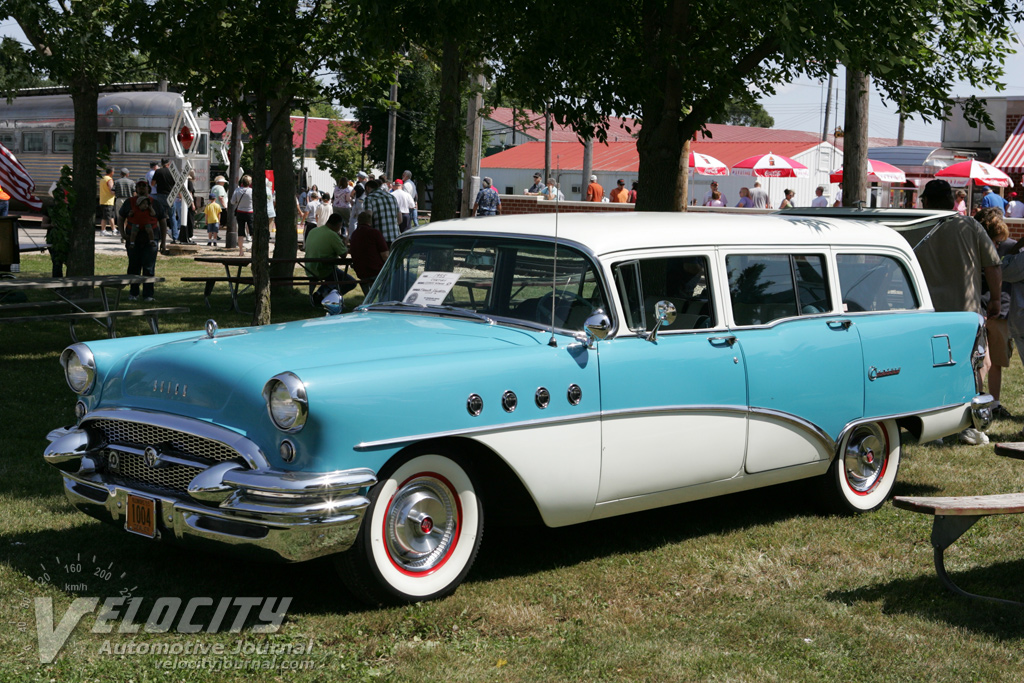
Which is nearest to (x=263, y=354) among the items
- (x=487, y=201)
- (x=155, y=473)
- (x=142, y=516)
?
(x=155, y=473)

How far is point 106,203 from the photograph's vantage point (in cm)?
2928

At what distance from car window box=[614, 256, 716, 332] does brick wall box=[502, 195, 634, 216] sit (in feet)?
55.5

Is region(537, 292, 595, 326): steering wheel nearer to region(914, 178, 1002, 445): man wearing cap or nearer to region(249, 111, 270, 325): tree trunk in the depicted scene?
region(914, 178, 1002, 445): man wearing cap

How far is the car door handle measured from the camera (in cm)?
573

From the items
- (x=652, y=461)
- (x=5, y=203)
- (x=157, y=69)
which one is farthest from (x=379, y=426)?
(x=5, y=203)

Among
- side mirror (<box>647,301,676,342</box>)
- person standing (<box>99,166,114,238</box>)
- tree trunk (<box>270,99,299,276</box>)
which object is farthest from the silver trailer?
side mirror (<box>647,301,676,342</box>)

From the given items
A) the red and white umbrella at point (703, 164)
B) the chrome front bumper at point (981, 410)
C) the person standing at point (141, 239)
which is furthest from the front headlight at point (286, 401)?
the red and white umbrella at point (703, 164)

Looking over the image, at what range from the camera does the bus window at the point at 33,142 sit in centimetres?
3375

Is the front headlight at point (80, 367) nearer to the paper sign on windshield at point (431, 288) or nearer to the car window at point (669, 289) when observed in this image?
the paper sign on windshield at point (431, 288)

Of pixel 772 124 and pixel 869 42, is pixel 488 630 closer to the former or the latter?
pixel 869 42

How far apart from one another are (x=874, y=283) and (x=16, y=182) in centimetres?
1361

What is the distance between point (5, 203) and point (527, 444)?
17764 mm

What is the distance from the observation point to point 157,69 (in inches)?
494

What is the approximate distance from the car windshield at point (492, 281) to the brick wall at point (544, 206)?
16896 mm
